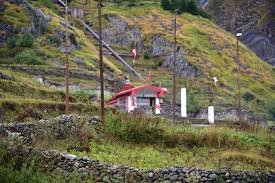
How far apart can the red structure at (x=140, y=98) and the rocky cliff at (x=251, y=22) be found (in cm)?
4449

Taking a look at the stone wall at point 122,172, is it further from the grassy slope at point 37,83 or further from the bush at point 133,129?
the grassy slope at point 37,83

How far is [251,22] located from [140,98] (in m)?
63.1

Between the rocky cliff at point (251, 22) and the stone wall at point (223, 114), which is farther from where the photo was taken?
the rocky cliff at point (251, 22)

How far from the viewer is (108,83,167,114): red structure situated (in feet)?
131

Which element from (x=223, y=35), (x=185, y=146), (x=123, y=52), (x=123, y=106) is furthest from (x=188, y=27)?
(x=185, y=146)

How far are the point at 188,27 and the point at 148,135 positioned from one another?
62302mm

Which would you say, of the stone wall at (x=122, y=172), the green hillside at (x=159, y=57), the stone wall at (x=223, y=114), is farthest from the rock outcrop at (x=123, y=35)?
the stone wall at (x=122, y=172)

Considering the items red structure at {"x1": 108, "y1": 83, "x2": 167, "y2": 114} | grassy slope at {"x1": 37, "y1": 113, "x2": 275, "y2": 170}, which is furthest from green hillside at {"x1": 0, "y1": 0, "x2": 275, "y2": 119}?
grassy slope at {"x1": 37, "y1": 113, "x2": 275, "y2": 170}

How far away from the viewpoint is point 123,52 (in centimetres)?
7288

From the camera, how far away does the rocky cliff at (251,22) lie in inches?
3681

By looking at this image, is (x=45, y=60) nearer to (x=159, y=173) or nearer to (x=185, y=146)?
(x=185, y=146)

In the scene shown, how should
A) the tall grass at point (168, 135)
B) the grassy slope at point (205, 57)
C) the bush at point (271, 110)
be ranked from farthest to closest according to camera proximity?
the grassy slope at point (205, 57) < the bush at point (271, 110) < the tall grass at point (168, 135)

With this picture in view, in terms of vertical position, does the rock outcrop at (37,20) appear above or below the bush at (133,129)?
above

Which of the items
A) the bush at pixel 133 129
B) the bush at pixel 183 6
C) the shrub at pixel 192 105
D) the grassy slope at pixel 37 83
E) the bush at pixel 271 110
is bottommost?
the bush at pixel 271 110
